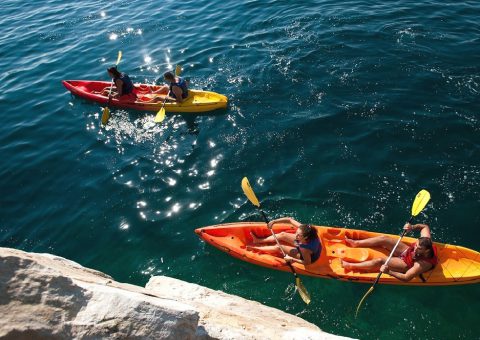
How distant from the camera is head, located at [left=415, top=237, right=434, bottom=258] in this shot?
6.35 m

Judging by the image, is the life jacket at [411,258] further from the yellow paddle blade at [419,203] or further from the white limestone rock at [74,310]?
the white limestone rock at [74,310]

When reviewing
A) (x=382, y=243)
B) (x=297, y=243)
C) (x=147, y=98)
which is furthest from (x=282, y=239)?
(x=147, y=98)

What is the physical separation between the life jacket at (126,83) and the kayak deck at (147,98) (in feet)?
0.69

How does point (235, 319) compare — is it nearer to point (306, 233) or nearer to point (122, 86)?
point (306, 233)

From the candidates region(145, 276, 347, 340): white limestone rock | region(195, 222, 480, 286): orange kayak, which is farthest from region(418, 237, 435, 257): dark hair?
region(145, 276, 347, 340): white limestone rock

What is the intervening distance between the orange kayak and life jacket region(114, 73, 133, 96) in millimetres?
6368

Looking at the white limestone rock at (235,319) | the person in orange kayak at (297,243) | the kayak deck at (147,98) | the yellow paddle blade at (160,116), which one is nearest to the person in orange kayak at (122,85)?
the kayak deck at (147,98)

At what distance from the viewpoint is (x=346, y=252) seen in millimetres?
7312

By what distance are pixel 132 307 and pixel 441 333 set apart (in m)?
5.31

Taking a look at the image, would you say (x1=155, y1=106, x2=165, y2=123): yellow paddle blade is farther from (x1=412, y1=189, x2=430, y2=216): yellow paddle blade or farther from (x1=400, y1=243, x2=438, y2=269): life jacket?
(x1=400, y1=243, x2=438, y2=269): life jacket

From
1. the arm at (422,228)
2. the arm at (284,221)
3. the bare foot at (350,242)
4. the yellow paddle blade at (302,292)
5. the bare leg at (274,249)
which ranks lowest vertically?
the yellow paddle blade at (302,292)

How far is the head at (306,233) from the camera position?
681 centimetres

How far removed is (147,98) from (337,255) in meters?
8.02

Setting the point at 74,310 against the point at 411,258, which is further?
the point at 411,258
